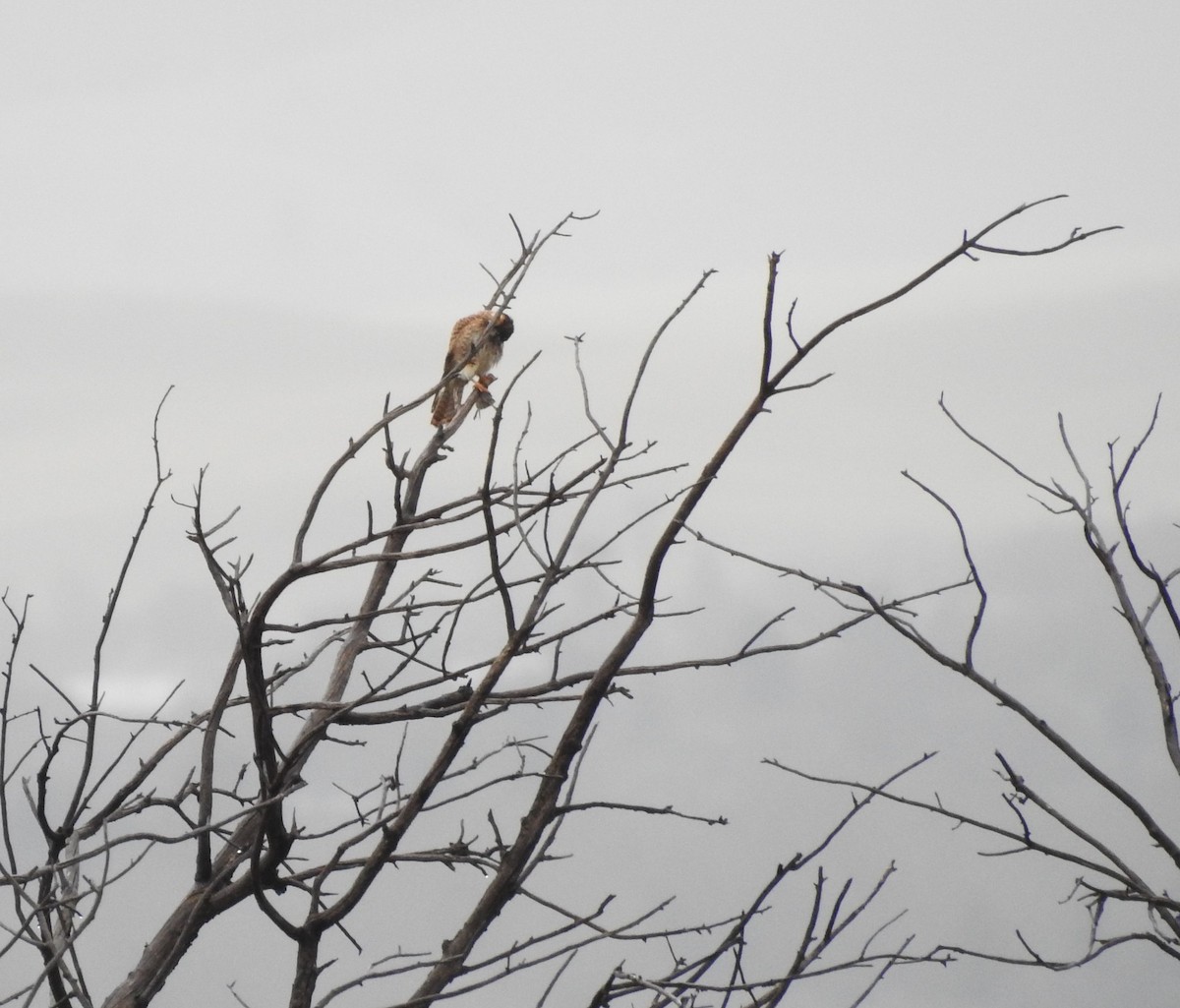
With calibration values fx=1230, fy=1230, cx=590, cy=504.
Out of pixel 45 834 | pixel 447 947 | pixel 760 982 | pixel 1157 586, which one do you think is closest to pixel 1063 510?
pixel 1157 586

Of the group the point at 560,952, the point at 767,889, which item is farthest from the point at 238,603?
the point at 767,889

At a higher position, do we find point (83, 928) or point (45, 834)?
point (45, 834)

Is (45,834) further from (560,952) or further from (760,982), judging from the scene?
(760,982)

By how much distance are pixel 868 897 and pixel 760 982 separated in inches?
16.4

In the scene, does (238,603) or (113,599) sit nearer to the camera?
(238,603)

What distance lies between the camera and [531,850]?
11.8 feet

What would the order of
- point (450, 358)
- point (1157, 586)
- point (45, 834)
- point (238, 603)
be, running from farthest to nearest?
point (450, 358)
point (45, 834)
point (1157, 586)
point (238, 603)

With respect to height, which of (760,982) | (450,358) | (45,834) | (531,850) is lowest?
(760,982)

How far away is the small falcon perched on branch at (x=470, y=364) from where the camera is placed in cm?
696

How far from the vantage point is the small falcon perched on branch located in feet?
22.8

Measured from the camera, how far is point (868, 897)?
3.70 meters

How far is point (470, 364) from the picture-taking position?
650cm

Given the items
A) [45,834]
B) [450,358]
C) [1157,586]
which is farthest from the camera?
[450,358]

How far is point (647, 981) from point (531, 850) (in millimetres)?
485
